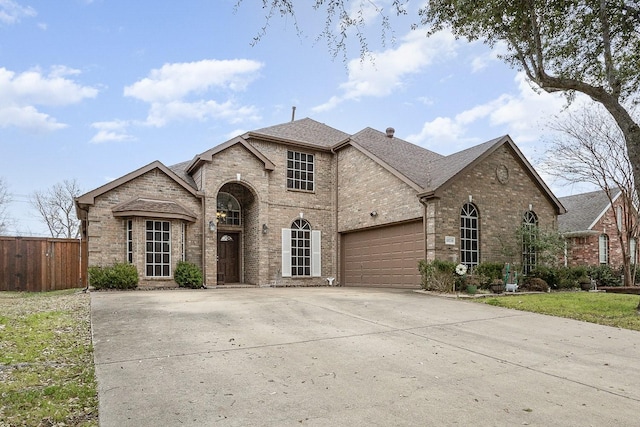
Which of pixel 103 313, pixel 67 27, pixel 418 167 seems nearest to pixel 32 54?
pixel 67 27

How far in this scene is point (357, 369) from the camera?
190 inches

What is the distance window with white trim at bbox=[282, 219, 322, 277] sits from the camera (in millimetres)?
17375

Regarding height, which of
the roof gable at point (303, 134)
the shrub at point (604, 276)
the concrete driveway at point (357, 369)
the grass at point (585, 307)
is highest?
the roof gable at point (303, 134)

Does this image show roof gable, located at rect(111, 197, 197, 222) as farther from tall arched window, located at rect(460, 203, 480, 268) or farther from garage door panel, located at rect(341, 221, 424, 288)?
tall arched window, located at rect(460, 203, 480, 268)

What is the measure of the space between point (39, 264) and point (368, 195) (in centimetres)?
1271

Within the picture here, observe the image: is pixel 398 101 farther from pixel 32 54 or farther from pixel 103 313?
pixel 32 54

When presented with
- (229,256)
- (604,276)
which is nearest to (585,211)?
(604,276)

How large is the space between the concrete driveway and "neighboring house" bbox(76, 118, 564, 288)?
5.92 metres

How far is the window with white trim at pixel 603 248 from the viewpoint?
72.2ft

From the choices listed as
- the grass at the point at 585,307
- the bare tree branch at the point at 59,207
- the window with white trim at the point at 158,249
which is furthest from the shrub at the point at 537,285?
the bare tree branch at the point at 59,207

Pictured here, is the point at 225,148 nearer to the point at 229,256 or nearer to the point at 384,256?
the point at 229,256

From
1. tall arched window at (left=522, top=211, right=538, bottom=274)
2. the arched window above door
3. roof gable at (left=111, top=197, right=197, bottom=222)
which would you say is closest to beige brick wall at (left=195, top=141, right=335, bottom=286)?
the arched window above door

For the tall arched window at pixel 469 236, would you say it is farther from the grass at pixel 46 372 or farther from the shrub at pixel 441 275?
the grass at pixel 46 372

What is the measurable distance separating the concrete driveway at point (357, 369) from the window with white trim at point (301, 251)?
877 centimetres
